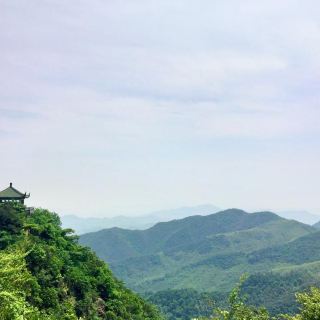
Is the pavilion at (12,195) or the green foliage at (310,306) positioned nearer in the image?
the green foliage at (310,306)

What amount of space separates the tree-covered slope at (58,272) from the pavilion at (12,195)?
4768 mm

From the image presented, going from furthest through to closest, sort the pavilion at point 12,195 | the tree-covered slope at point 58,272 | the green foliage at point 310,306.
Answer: the pavilion at point 12,195 < the tree-covered slope at point 58,272 < the green foliage at point 310,306

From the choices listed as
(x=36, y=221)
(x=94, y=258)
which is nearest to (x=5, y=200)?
(x=36, y=221)

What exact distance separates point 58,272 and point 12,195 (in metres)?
25.5

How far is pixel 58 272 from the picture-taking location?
66125mm

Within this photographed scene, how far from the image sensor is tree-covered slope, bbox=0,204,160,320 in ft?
197

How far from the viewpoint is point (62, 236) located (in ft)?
273

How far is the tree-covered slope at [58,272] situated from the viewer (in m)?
59.9

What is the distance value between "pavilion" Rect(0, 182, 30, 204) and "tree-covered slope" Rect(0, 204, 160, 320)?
4768 mm

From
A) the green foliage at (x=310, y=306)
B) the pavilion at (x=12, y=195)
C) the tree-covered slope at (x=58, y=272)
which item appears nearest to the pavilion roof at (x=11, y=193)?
the pavilion at (x=12, y=195)

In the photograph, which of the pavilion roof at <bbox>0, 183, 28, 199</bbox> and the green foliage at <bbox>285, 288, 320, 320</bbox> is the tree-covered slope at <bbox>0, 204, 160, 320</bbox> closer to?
the pavilion roof at <bbox>0, 183, 28, 199</bbox>

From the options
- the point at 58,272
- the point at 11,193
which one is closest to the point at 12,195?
the point at 11,193

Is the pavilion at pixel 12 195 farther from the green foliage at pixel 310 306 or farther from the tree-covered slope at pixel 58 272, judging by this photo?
the green foliage at pixel 310 306

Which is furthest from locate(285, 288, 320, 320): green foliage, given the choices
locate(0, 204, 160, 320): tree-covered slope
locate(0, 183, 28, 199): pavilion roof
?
locate(0, 183, 28, 199): pavilion roof
